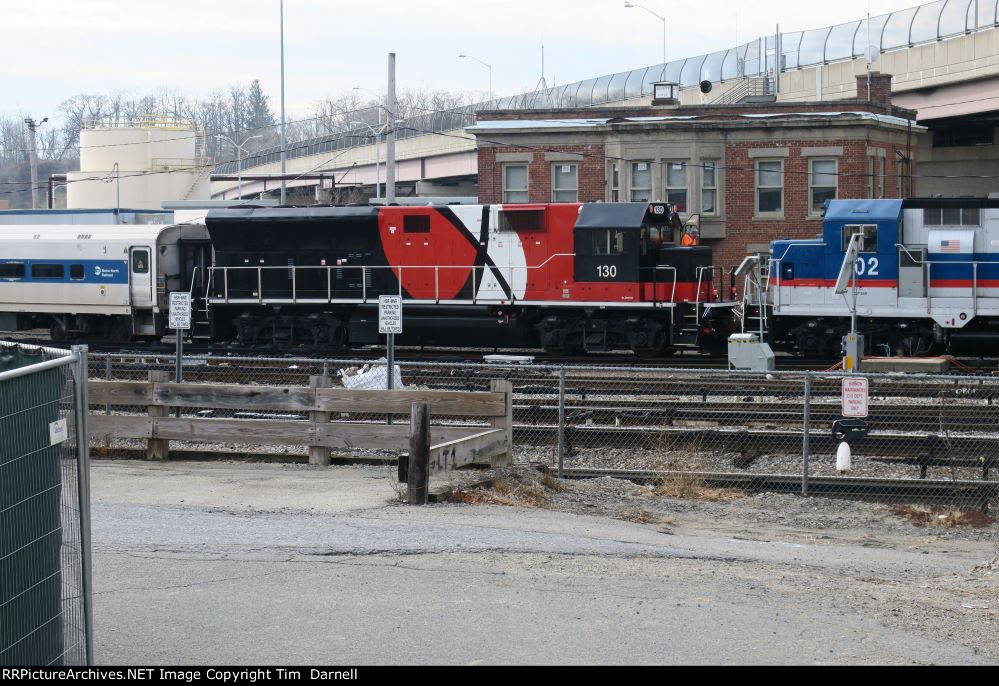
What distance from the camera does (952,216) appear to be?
23.7 meters

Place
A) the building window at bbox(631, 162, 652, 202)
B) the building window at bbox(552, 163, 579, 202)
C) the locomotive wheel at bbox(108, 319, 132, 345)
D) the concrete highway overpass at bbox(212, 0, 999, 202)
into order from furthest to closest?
the concrete highway overpass at bbox(212, 0, 999, 202) → the building window at bbox(552, 163, 579, 202) → the building window at bbox(631, 162, 652, 202) → the locomotive wheel at bbox(108, 319, 132, 345)

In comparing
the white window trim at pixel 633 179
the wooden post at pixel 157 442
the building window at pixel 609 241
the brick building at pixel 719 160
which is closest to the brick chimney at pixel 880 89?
the brick building at pixel 719 160

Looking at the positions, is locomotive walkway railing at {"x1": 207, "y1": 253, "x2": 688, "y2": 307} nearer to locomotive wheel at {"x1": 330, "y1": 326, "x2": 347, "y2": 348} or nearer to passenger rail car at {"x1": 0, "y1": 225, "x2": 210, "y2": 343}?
locomotive wheel at {"x1": 330, "y1": 326, "x2": 347, "y2": 348}

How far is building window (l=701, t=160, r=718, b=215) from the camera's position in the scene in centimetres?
3738

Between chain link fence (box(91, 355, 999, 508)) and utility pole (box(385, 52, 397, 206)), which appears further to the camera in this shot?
utility pole (box(385, 52, 397, 206))

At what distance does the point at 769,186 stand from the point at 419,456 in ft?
92.2

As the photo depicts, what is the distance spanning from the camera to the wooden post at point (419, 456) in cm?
1131

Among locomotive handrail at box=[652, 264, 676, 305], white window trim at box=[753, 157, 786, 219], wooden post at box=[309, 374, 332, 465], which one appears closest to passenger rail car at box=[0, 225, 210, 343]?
locomotive handrail at box=[652, 264, 676, 305]

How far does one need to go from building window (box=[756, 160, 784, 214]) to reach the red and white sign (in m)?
24.3

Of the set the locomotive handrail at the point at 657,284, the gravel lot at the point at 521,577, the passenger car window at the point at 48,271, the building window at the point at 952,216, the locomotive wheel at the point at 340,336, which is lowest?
the gravel lot at the point at 521,577

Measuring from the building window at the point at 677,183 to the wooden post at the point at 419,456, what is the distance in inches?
1082

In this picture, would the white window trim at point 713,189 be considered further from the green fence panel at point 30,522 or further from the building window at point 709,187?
the green fence panel at point 30,522

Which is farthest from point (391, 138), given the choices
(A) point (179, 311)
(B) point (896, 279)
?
(A) point (179, 311)

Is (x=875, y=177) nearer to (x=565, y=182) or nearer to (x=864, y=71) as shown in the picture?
(x=565, y=182)
